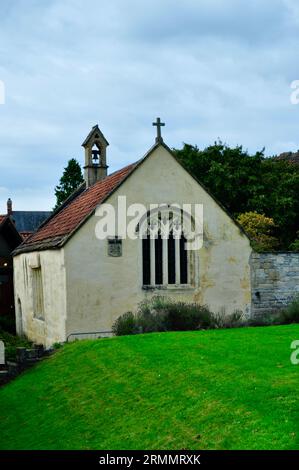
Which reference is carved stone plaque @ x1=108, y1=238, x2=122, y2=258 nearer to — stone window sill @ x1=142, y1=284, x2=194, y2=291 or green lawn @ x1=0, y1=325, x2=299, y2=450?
stone window sill @ x1=142, y1=284, x2=194, y2=291

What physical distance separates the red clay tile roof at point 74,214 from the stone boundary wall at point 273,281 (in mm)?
6158

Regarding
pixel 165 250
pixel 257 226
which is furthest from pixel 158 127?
pixel 257 226

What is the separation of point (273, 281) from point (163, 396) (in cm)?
1416

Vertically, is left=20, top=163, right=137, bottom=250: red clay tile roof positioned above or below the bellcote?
below

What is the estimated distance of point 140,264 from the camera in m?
23.1

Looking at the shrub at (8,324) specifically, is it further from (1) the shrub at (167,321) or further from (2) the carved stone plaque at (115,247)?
(1) the shrub at (167,321)

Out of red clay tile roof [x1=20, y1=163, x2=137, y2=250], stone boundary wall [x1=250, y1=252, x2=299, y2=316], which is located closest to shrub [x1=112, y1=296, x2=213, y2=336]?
red clay tile roof [x1=20, y1=163, x2=137, y2=250]

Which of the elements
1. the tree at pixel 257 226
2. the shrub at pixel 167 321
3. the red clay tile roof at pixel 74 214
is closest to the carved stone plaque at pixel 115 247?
the red clay tile roof at pixel 74 214

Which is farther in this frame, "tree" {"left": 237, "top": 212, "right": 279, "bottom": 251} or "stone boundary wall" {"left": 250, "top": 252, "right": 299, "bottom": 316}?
"tree" {"left": 237, "top": 212, "right": 279, "bottom": 251}

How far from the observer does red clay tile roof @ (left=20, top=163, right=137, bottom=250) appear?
23406mm

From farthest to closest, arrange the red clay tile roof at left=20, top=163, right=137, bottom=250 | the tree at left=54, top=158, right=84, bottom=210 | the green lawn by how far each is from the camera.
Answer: the tree at left=54, top=158, right=84, bottom=210 < the red clay tile roof at left=20, top=163, right=137, bottom=250 < the green lawn

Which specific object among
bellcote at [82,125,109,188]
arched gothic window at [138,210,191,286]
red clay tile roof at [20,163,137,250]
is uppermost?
bellcote at [82,125,109,188]

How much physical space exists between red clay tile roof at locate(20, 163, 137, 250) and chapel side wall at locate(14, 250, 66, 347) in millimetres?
818
